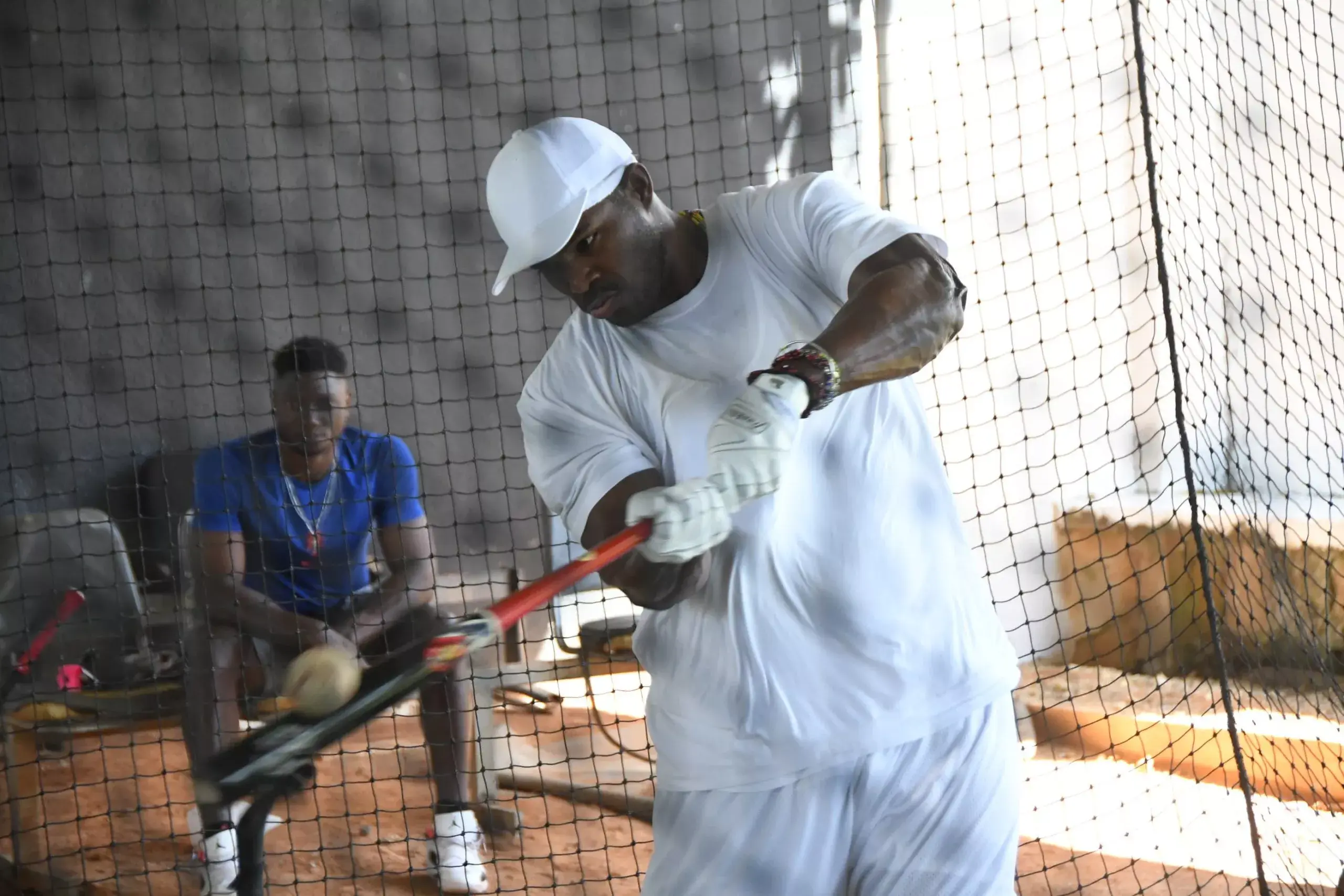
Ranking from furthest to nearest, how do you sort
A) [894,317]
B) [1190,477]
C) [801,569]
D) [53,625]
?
1. [53,625]
2. [1190,477]
3. [801,569]
4. [894,317]

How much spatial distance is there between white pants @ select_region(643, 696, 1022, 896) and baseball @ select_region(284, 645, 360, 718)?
52 cm

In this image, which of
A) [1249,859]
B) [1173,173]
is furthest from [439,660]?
[1173,173]

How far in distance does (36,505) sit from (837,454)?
349 centimetres

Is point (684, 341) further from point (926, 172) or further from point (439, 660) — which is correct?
point (926, 172)

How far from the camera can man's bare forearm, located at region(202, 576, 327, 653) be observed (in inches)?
112

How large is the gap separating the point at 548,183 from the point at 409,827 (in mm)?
2197

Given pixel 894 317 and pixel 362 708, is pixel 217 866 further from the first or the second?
pixel 894 317

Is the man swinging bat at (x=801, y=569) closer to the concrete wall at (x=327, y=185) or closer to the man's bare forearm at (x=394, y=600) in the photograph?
the man's bare forearm at (x=394, y=600)

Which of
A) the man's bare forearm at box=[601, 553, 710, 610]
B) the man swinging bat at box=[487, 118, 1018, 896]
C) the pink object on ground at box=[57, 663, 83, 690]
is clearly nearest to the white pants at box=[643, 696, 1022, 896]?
the man swinging bat at box=[487, 118, 1018, 896]

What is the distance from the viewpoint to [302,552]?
9.71 ft

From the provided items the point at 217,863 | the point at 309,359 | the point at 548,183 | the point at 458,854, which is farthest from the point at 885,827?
the point at 309,359

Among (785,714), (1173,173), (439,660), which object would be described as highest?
(1173,173)

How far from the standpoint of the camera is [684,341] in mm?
1316

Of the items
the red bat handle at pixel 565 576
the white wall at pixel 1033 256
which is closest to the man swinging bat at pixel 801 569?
the red bat handle at pixel 565 576
